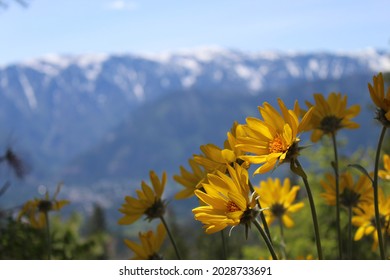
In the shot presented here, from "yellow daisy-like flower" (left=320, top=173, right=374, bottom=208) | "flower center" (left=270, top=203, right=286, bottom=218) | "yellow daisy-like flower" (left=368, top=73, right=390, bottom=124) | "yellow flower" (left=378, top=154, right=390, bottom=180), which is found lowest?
"flower center" (left=270, top=203, right=286, bottom=218)

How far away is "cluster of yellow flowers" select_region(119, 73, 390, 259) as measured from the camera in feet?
3.22

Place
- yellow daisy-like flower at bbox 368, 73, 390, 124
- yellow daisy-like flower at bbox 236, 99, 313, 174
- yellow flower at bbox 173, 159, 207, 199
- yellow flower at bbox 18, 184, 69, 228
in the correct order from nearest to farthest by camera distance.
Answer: yellow daisy-like flower at bbox 236, 99, 313, 174 → yellow daisy-like flower at bbox 368, 73, 390, 124 → yellow flower at bbox 173, 159, 207, 199 → yellow flower at bbox 18, 184, 69, 228

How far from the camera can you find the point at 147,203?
1.41m

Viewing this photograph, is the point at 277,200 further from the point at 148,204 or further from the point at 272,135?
the point at 272,135

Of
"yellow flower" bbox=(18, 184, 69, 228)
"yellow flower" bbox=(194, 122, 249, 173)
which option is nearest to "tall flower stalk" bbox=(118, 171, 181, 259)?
"yellow flower" bbox=(194, 122, 249, 173)

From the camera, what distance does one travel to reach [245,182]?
1002mm

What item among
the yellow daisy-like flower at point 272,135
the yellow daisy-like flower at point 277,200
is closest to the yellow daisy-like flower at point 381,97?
the yellow daisy-like flower at point 272,135

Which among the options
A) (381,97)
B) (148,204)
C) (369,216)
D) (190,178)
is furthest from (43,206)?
(381,97)

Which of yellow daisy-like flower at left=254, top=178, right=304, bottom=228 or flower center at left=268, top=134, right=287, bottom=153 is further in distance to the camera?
yellow daisy-like flower at left=254, top=178, right=304, bottom=228

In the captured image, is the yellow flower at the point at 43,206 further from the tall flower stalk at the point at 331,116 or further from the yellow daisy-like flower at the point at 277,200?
the tall flower stalk at the point at 331,116

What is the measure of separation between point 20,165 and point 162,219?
5.25 feet

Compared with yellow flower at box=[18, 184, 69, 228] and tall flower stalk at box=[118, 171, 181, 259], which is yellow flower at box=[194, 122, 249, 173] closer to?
tall flower stalk at box=[118, 171, 181, 259]
